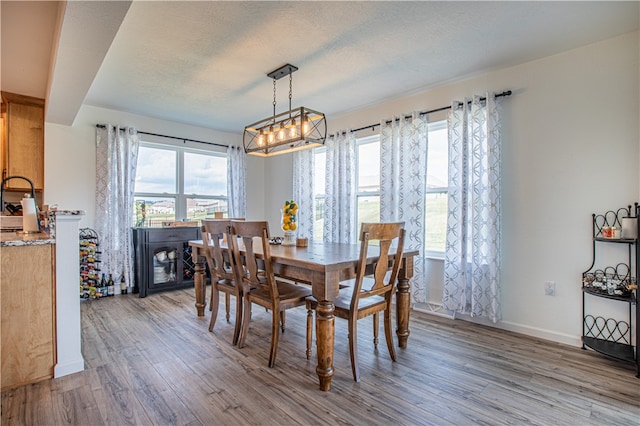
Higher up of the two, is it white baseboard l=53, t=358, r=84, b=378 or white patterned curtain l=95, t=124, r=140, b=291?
white patterned curtain l=95, t=124, r=140, b=291

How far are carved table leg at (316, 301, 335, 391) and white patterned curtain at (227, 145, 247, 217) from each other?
372cm

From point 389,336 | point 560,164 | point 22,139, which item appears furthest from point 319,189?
point 22,139

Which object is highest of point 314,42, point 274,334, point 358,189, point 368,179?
point 314,42

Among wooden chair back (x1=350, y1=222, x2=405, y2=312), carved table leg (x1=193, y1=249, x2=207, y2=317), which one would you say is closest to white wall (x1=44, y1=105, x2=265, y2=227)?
carved table leg (x1=193, y1=249, x2=207, y2=317)

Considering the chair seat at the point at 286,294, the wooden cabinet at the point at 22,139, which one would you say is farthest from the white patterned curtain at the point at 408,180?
the wooden cabinet at the point at 22,139

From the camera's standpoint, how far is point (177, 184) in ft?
16.1

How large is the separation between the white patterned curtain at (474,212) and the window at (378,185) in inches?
8.9

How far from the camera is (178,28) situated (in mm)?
2336

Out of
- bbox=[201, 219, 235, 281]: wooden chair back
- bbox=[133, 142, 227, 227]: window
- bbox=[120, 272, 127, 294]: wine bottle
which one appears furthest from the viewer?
bbox=[133, 142, 227, 227]: window

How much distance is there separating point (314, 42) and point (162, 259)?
3.44m

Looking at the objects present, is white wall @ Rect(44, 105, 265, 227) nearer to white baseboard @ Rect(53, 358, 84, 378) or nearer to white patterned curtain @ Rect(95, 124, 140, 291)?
white patterned curtain @ Rect(95, 124, 140, 291)

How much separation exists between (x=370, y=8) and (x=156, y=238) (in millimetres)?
3717

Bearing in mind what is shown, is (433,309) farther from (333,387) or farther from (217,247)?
(217,247)

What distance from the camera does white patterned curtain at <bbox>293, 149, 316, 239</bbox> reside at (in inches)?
190
